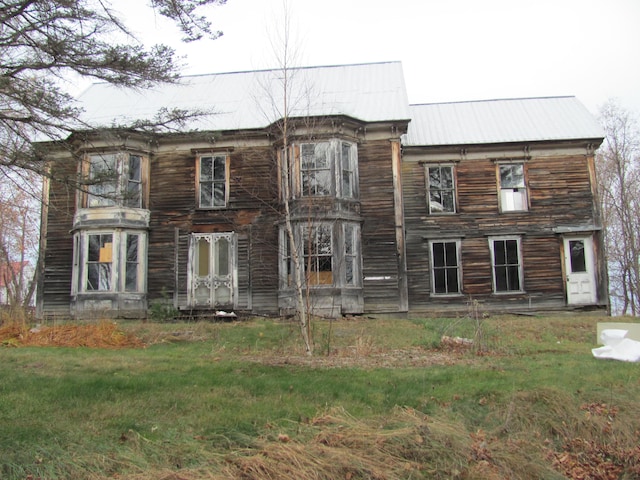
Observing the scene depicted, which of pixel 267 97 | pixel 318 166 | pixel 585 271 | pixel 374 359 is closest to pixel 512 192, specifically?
pixel 585 271

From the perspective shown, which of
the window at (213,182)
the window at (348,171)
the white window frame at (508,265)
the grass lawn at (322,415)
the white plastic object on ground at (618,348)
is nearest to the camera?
the grass lawn at (322,415)

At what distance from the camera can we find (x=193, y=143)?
19.9 meters

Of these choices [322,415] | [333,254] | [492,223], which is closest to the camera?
[322,415]

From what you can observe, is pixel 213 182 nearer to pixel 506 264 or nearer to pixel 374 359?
pixel 506 264

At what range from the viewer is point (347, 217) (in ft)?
58.5

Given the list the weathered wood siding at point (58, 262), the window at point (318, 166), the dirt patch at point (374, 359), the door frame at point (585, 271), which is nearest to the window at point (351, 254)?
the window at point (318, 166)

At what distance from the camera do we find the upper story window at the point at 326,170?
59.2 ft

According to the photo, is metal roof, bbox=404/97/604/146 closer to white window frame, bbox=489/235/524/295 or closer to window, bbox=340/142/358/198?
window, bbox=340/142/358/198

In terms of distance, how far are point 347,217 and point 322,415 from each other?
1230 centimetres

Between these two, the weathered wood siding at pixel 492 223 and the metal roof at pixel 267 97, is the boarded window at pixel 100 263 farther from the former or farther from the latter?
the weathered wood siding at pixel 492 223

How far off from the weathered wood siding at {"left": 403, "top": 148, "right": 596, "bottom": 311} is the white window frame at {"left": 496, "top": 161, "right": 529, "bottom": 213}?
0.49 feet

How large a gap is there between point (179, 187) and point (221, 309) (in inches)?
183

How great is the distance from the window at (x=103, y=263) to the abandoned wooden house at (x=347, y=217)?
47 millimetres

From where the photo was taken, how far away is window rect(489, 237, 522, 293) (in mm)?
19812
